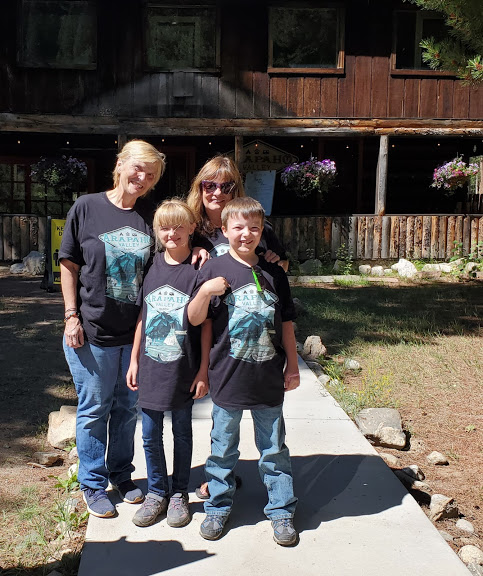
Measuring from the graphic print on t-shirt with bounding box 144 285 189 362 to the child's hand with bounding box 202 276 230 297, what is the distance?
0.18 metres

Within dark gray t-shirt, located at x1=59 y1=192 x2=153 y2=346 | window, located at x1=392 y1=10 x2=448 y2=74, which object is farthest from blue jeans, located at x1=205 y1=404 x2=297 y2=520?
window, located at x1=392 y1=10 x2=448 y2=74

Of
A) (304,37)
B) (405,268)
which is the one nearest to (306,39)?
(304,37)

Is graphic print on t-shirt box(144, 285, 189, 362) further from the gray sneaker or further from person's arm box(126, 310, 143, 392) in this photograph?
the gray sneaker

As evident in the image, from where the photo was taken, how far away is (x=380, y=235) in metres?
12.8

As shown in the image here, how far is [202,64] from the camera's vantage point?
12578 mm

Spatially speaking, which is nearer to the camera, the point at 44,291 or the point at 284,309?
the point at 284,309

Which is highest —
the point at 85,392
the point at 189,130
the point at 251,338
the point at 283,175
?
the point at 189,130

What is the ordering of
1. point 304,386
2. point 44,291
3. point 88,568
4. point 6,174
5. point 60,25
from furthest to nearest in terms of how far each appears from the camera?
point 6,174 → point 60,25 → point 44,291 → point 304,386 → point 88,568

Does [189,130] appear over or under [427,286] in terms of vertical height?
over

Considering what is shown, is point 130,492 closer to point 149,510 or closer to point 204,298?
point 149,510

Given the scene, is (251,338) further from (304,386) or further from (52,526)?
(304,386)

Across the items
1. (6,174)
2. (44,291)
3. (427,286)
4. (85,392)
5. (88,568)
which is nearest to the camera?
(88,568)

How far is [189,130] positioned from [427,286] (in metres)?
5.28

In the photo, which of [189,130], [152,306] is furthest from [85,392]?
[189,130]
